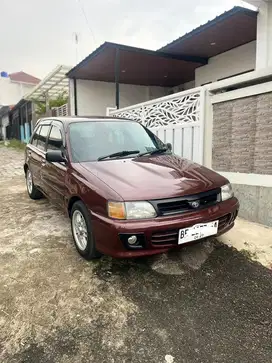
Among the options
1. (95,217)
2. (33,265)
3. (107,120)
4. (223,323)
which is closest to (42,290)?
(33,265)

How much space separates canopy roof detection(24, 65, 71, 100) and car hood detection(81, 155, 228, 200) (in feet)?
32.4

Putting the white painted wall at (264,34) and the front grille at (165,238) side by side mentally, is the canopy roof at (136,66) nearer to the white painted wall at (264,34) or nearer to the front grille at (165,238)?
the white painted wall at (264,34)

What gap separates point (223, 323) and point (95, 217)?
1.39m

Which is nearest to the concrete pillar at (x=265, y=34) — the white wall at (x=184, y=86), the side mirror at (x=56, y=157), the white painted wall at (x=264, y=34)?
the white painted wall at (x=264, y=34)

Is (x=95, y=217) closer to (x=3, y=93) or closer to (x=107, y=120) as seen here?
(x=107, y=120)

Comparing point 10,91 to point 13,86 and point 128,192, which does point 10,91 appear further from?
point 128,192

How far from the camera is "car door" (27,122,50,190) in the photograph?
461cm

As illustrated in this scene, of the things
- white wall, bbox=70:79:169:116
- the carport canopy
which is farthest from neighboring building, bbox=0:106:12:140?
the carport canopy

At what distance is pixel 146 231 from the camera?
2498mm

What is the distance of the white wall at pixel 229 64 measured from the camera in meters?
9.14

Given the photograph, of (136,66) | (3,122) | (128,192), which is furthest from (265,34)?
(3,122)

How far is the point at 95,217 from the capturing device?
273 cm

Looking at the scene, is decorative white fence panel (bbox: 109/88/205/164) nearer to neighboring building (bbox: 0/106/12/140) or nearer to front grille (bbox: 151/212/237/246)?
front grille (bbox: 151/212/237/246)

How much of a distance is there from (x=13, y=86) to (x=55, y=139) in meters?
39.3
